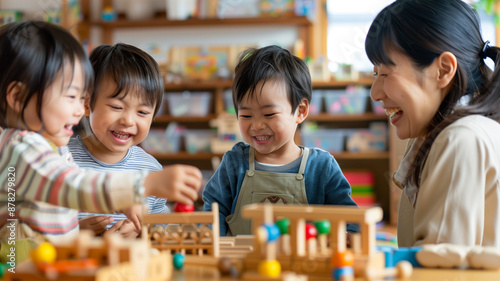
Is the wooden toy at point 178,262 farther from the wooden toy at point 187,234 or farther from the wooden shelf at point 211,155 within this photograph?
the wooden shelf at point 211,155

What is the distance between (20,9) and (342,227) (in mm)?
4848

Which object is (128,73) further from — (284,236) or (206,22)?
(206,22)

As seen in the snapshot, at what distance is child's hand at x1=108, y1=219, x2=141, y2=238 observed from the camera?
115 centimetres

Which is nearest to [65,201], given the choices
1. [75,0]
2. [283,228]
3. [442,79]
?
[283,228]

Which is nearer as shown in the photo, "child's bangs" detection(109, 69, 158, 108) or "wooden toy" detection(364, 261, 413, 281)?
"wooden toy" detection(364, 261, 413, 281)

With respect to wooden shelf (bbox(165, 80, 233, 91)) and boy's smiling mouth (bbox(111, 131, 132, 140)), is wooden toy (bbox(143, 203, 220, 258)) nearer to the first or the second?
boy's smiling mouth (bbox(111, 131, 132, 140))

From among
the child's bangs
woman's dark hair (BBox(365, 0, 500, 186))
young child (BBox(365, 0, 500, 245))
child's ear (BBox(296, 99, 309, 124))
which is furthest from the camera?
child's ear (BBox(296, 99, 309, 124))

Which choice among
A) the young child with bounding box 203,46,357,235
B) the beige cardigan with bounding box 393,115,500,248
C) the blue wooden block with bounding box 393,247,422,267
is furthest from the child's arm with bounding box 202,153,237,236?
the blue wooden block with bounding box 393,247,422,267

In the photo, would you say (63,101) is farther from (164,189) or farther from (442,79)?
(442,79)

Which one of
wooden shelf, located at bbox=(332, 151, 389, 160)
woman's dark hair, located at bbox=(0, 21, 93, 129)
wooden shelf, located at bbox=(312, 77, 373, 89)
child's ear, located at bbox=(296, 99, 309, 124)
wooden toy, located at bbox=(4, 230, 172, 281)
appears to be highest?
woman's dark hair, located at bbox=(0, 21, 93, 129)

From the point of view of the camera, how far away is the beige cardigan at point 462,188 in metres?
0.93

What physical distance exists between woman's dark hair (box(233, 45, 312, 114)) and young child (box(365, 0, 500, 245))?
263mm

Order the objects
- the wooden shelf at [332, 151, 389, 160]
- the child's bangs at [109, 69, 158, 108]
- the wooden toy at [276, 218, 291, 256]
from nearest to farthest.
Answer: the wooden toy at [276, 218, 291, 256] < the child's bangs at [109, 69, 158, 108] < the wooden shelf at [332, 151, 389, 160]

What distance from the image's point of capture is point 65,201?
756mm
